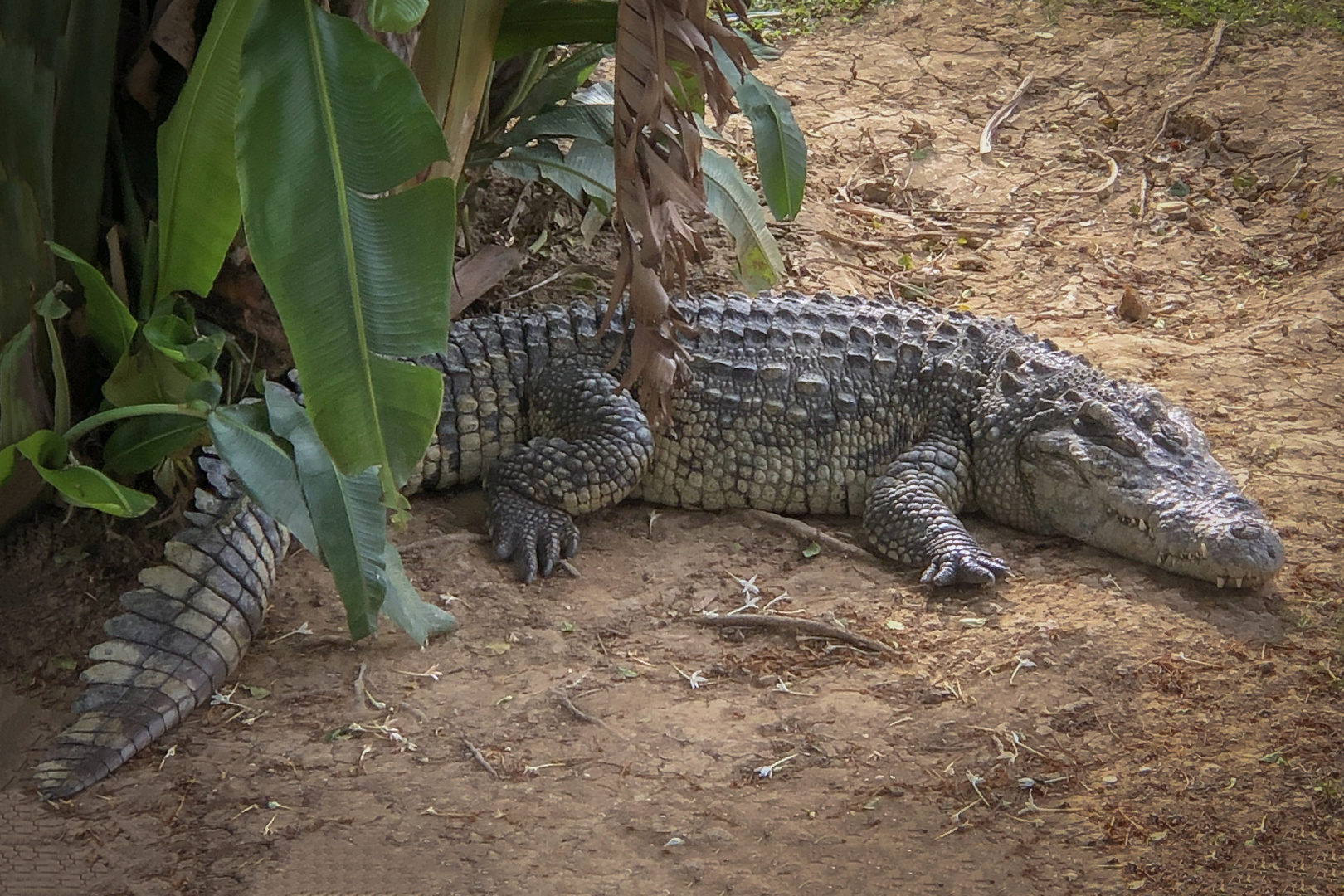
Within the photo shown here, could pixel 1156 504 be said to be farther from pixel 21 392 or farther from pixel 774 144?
pixel 21 392

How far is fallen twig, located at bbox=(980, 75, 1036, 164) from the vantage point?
6.38 meters

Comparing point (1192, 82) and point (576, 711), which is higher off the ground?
point (1192, 82)

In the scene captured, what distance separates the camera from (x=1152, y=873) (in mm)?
2342

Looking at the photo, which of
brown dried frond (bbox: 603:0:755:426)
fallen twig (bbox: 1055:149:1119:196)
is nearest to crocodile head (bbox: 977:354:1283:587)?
brown dried frond (bbox: 603:0:755:426)

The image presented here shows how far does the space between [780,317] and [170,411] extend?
220 centimetres

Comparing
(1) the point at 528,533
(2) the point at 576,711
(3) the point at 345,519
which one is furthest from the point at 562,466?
(3) the point at 345,519

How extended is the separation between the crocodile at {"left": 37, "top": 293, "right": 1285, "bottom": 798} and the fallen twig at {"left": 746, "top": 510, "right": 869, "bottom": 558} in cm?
7

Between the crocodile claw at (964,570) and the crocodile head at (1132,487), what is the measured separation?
0.40 m

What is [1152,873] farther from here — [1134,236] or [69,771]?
[1134,236]

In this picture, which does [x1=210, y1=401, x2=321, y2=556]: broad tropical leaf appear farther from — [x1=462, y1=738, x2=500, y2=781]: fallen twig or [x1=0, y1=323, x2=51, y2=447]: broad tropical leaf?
[x1=462, y1=738, x2=500, y2=781]: fallen twig

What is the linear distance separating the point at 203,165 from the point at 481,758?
1.45m

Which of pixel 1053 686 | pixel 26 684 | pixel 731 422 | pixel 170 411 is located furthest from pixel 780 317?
pixel 26 684

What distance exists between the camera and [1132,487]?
3.75 meters

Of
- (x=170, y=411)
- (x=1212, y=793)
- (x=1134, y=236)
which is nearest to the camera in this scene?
(x=1212, y=793)
